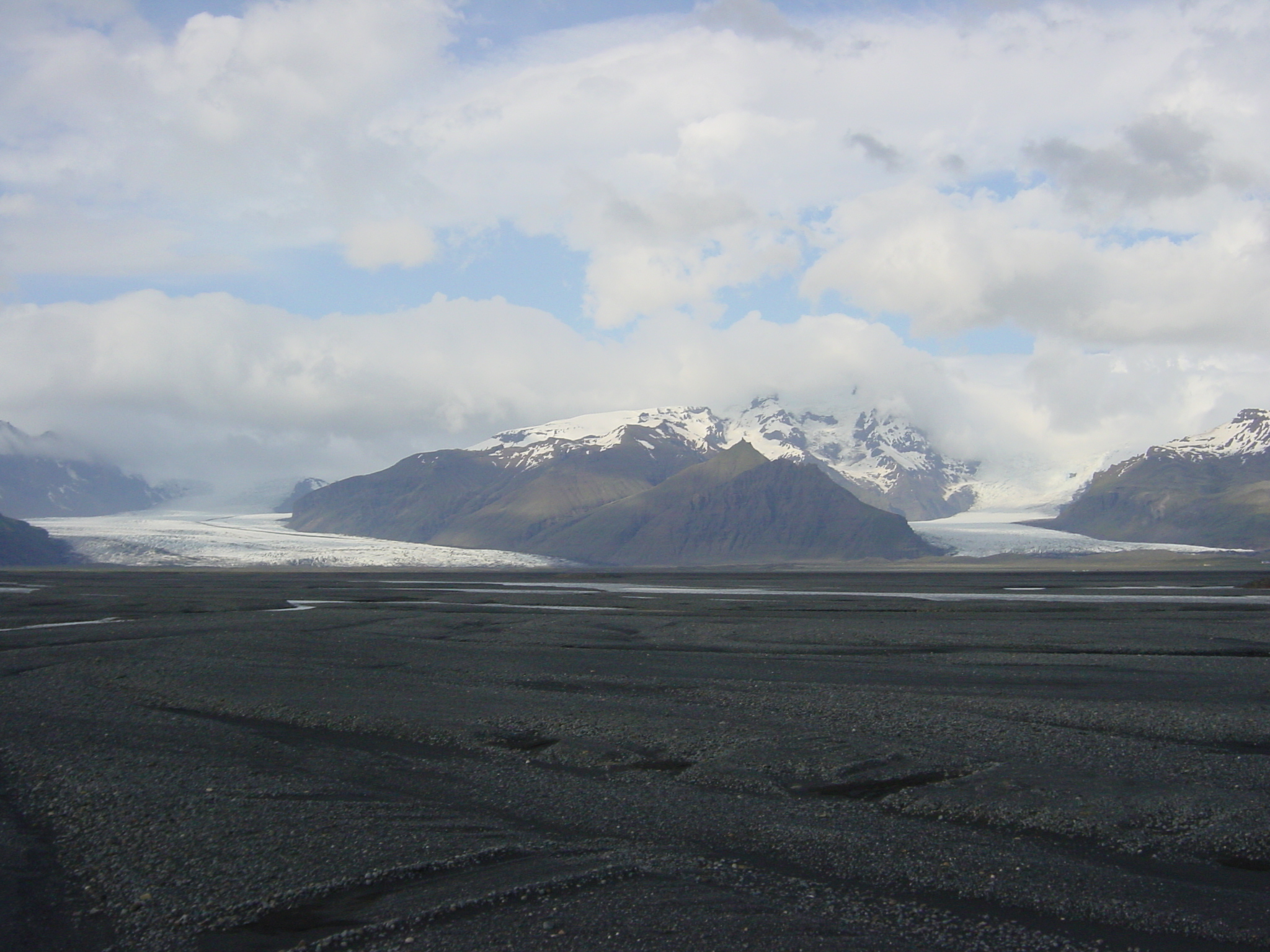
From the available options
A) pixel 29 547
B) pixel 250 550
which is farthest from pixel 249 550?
pixel 29 547

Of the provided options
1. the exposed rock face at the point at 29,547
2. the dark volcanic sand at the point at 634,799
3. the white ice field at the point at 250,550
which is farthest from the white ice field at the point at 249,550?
the dark volcanic sand at the point at 634,799

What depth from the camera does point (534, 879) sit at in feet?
29.3

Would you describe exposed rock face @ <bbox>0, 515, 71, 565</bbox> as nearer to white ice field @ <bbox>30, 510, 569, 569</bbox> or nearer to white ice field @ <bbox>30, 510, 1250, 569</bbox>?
white ice field @ <bbox>30, 510, 569, 569</bbox>

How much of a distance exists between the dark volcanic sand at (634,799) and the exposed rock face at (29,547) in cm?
16586

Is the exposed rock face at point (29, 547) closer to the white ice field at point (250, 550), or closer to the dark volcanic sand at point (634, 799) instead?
the white ice field at point (250, 550)

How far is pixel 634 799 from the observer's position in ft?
38.2

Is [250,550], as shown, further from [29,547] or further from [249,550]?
[29,547]

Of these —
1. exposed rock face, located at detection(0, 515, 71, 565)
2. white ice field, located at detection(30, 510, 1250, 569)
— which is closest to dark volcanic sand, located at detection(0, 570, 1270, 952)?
white ice field, located at detection(30, 510, 1250, 569)

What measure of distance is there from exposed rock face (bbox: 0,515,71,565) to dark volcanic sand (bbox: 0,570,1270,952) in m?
166

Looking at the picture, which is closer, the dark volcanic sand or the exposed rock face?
the dark volcanic sand

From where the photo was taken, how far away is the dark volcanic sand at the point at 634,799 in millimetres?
8141

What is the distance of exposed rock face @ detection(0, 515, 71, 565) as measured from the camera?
539 feet

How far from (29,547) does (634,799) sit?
7723 inches

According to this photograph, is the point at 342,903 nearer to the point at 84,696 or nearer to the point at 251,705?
the point at 251,705
